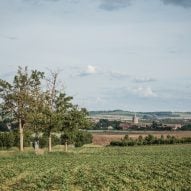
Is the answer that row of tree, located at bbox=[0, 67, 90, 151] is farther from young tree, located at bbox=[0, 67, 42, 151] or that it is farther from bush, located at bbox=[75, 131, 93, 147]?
bush, located at bbox=[75, 131, 93, 147]

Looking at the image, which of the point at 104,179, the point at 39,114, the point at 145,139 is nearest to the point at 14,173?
the point at 104,179

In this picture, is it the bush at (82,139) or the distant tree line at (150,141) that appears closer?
the bush at (82,139)

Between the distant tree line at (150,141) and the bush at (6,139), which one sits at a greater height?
the bush at (6,139)

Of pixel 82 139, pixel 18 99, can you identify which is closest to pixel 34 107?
pixel 18 99

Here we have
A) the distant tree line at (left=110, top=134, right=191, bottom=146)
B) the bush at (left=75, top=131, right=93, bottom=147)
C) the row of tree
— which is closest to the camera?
the row of tree

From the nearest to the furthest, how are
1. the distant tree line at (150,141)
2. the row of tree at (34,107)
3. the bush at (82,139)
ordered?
the row of tree at (34,107), the bush at (82,139), the distant tree line at (150,141)

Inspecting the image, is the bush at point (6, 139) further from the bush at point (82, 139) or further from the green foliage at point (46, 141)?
the bush at point (82, 139)

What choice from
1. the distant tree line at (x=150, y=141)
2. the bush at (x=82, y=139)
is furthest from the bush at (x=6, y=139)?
the distant tree line at (x=150, y=141)

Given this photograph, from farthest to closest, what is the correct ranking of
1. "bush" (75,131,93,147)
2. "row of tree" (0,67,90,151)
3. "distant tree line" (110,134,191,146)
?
"distant tree line" (110,134,191,146) < "bush" (75,131,93,147) < "row of tree" (0,67,90,151)

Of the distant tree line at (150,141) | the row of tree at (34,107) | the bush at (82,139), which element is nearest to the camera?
the row of tree at (34,107)

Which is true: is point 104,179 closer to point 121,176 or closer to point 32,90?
point 121,176

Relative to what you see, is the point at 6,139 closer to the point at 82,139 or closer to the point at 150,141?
the point at 82,139

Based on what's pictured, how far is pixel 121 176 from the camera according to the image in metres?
30.7

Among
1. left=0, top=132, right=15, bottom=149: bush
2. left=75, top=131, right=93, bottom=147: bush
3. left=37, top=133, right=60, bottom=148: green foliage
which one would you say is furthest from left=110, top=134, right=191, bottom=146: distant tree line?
left=0, top=132, right=15, bottom=149: bush
